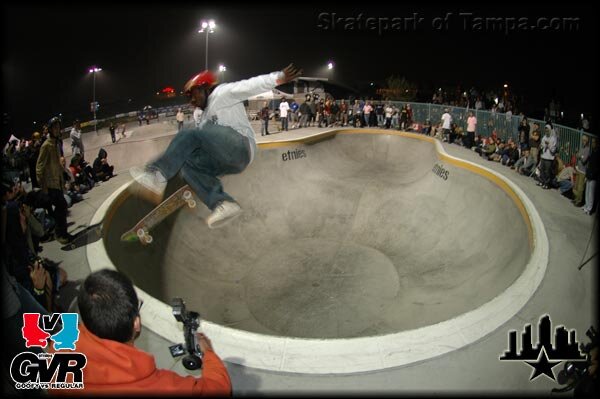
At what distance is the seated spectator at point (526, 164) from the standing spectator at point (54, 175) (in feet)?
35.4

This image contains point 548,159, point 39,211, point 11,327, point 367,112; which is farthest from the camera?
point 367,112

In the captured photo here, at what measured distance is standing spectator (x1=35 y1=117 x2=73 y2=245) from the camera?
593cm

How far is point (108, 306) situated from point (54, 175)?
5331mm

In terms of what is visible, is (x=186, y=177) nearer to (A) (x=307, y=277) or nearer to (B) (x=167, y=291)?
(B) (x=167, y=291)

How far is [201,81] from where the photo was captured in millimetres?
3779

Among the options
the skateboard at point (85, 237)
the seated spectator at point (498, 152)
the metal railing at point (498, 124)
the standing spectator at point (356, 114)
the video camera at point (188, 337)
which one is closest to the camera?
the video camera at point (188, 337)

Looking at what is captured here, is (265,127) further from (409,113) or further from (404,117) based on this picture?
(409,113)

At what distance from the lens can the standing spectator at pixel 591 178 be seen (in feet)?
25.1

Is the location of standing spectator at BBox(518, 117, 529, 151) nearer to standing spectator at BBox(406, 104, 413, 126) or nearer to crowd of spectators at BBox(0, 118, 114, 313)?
standing spectator at BBox(406, 104, 413, 126)

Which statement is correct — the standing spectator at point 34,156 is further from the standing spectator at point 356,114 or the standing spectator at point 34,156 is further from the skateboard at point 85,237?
the standing spectator at point 356,114

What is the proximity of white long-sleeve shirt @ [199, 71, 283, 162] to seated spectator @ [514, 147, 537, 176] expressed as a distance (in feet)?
30.0

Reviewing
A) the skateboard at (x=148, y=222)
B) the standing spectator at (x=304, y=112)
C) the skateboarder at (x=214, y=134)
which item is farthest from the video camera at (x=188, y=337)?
the standing spectator at (x=304, y=112)

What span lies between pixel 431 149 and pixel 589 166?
6.83 metres

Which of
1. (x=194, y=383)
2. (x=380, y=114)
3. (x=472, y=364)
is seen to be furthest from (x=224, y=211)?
(x=380, y=114)
